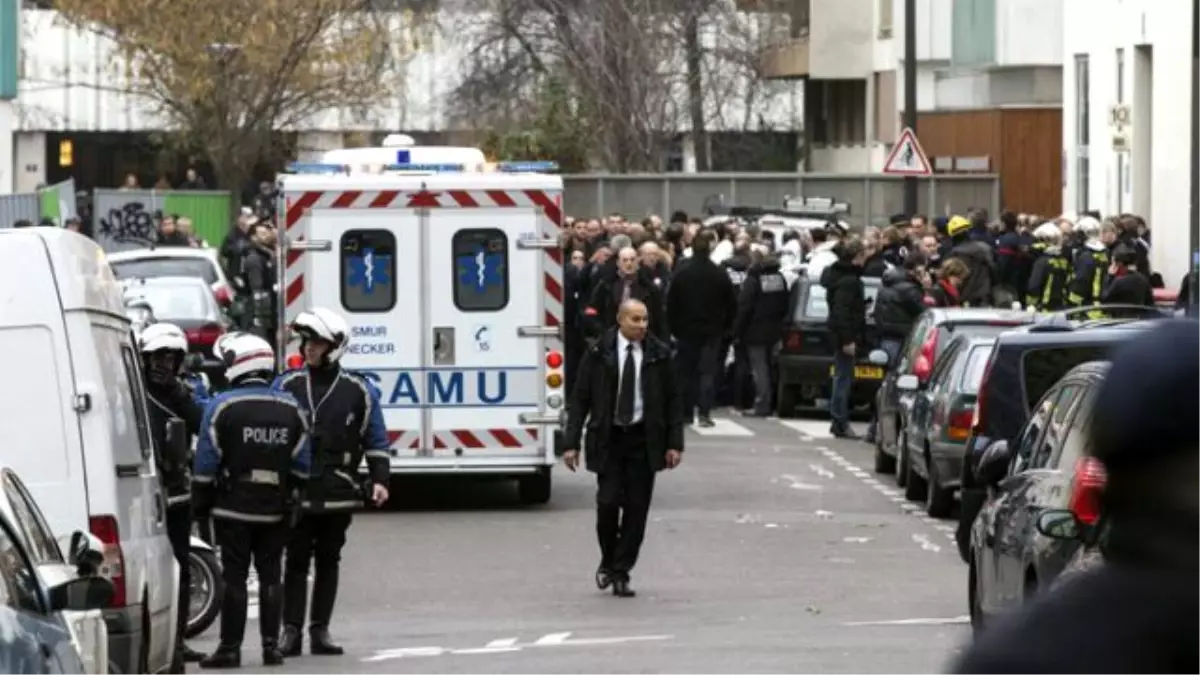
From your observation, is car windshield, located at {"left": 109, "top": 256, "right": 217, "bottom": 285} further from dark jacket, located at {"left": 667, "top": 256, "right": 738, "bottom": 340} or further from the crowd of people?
dark jacket, located at {"left": 667, "top": 256, "right": 738, "bottom": 340}

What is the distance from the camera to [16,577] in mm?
Result: 7961

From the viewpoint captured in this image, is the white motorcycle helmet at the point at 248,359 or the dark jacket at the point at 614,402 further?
Result: the dark jacket at the point at 614,402

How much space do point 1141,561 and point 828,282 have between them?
25455 millimetres

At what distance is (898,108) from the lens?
6288 centimetres

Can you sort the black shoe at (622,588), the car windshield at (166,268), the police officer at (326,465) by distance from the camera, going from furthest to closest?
the car windshield at (166,268) < the black shoe at (622,588) < the police officer at (326,465)

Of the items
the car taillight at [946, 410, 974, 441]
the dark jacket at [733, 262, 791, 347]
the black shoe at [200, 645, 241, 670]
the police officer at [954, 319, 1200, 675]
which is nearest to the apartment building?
the dark jacket at [733, 262, 791, 347]

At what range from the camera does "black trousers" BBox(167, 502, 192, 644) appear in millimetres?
13172

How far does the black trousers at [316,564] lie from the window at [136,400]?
1918mm

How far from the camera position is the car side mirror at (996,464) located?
42.4 feet

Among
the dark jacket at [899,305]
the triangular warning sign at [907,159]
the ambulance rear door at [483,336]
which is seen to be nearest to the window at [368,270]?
the ambulance rear door at [483,336]

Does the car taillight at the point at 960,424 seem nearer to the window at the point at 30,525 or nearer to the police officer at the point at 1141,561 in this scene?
the window at the point at 30,525

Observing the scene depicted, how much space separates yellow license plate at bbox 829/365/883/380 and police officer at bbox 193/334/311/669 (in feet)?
52.5

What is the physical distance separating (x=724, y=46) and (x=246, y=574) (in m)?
52.5

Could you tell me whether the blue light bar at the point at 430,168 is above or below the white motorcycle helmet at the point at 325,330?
above
